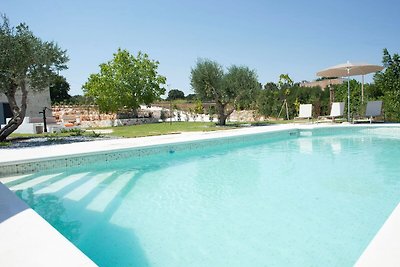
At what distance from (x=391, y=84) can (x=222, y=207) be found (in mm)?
15381

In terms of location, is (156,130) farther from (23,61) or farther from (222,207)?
(222,207)

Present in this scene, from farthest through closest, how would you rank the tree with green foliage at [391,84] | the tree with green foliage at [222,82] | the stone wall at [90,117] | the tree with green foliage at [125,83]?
the tree with green foliage at [125,83] → the stone wall at [90,117] → the tree with green foliage at [222,82] → the tree with green foliage at [391,84]

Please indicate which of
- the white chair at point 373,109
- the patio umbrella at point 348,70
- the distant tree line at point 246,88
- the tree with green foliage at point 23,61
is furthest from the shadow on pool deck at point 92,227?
the white chair at point 373,109

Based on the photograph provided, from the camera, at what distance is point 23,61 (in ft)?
32.8

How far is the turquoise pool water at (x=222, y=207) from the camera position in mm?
3164

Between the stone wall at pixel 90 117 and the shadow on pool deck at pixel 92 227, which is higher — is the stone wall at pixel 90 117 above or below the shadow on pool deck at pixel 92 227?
above

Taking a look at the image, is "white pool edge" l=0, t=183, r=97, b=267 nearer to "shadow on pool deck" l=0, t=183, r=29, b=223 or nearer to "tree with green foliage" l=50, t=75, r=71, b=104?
"shadow on pool deck" l=0, t=183, r=29, b=223

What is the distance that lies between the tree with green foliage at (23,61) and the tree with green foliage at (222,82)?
835cm

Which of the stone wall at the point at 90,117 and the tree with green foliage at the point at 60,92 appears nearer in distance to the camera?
the stone wall at the point at 90,117

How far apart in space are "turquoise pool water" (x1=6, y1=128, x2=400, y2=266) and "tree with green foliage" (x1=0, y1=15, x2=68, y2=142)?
16.8ft

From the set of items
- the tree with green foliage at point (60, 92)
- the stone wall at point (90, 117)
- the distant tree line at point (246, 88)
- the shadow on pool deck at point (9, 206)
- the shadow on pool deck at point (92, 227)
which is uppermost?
the tree with green foliage at point (60, 92)

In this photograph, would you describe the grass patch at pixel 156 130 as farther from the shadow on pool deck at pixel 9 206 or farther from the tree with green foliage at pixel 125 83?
the shadow on pool deck at pixel 9 206

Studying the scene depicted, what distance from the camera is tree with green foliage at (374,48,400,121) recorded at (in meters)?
15.4

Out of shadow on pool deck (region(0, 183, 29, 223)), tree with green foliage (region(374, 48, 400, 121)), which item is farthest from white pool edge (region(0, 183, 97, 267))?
tree with green foliage (region(374, 48, 400, 121))
